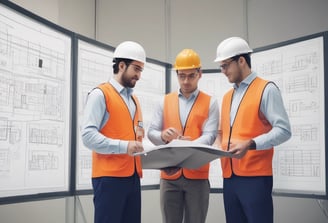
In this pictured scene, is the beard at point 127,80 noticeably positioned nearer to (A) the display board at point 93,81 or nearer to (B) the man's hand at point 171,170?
(A) the display board at point 93,81

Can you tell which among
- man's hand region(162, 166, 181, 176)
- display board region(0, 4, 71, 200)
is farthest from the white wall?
man's hand region(162, 166, 181, 176)

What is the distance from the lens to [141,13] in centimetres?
443

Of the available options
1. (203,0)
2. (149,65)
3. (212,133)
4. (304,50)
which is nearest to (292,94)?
(304,50)

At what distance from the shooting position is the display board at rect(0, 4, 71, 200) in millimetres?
2277

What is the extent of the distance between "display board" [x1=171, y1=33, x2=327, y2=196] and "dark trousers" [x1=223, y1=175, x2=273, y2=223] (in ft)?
2.31

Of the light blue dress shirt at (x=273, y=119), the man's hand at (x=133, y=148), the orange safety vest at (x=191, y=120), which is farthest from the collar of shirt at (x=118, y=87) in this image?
the light blue dress shirt at (x=273, y=119)

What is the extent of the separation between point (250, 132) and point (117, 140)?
2.63 feet

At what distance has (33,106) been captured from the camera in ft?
8.16

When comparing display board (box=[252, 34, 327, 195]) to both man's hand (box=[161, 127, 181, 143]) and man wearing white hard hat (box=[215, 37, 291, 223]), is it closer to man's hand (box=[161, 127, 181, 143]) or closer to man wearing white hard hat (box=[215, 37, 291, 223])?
man wearing white hard hat (box=[215, 37, 291, 223])

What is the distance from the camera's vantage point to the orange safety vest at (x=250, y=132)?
2.37m

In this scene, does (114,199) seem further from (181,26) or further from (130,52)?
(181,26)

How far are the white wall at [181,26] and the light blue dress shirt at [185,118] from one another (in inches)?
42.8

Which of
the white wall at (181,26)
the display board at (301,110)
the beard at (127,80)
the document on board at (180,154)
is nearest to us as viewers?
the document on board at (180,154)

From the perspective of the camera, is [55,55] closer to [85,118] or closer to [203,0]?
[85,118]
